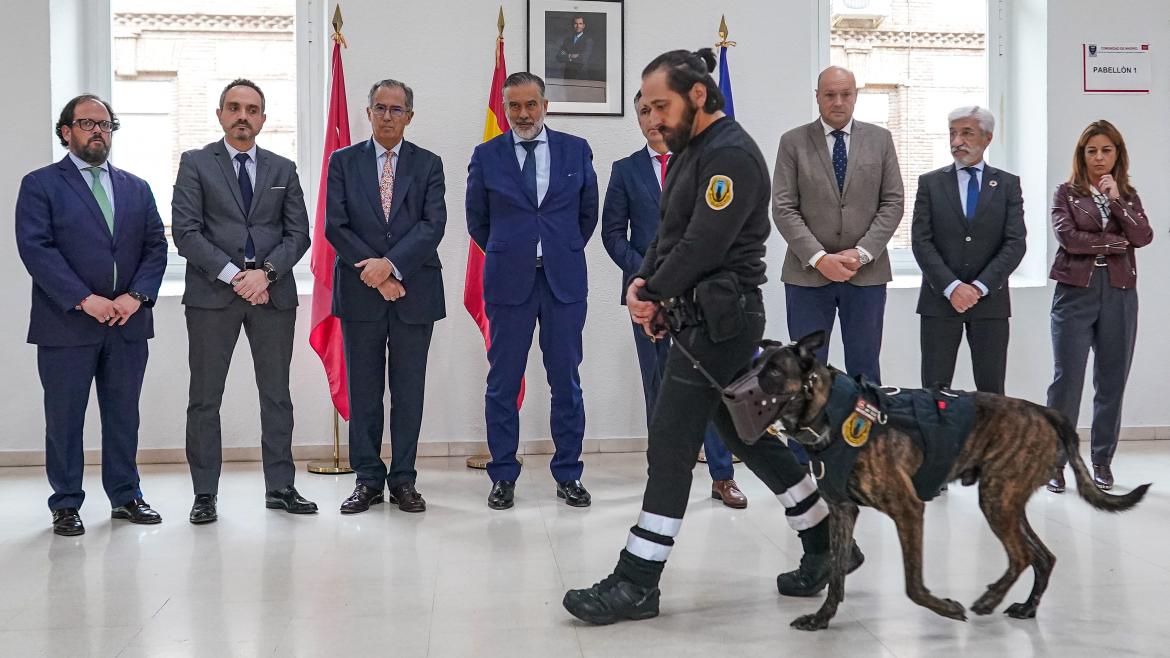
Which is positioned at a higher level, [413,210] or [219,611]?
[413,210]

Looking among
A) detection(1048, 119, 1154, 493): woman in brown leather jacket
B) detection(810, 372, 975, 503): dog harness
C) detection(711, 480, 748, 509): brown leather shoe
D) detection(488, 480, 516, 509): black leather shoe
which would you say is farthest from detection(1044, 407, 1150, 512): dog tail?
detection(488, 480, 516, 509): black leather shoe

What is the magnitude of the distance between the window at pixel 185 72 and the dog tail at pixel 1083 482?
4431mm

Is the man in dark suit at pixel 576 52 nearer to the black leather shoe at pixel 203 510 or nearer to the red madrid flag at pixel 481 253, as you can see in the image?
the red madrid flag at pixel 481 253

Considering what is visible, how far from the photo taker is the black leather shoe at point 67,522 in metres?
3.97

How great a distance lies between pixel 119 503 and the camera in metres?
4.19

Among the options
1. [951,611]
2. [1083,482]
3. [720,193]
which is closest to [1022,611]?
[951,611]

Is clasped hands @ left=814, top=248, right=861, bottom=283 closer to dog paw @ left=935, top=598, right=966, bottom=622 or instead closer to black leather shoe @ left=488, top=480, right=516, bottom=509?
black leather shoe @ left=488, top=480, right=516, bottom=509

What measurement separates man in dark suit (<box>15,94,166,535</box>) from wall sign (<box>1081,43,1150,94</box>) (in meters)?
5.18

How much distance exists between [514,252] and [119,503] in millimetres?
1921

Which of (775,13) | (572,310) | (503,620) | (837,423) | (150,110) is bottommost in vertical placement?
(503,620)

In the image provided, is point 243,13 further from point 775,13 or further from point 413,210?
point 775,13

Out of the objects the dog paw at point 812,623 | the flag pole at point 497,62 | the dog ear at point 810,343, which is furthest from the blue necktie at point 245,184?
the dog paw at point 812,623

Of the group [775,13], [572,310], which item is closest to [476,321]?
[572,310]

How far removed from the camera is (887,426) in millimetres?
2766
